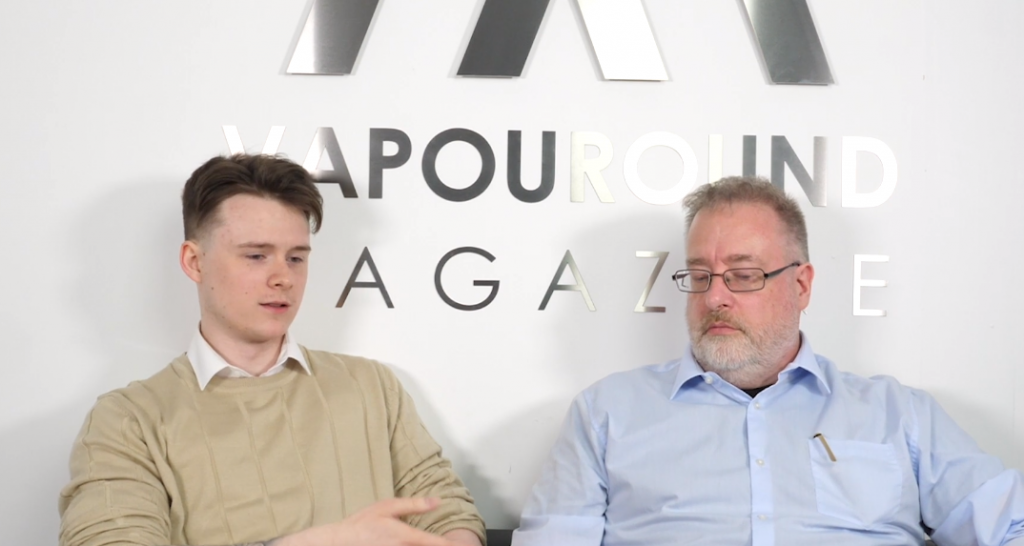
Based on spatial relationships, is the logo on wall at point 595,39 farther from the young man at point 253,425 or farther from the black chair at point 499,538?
the black chair at point 499,538

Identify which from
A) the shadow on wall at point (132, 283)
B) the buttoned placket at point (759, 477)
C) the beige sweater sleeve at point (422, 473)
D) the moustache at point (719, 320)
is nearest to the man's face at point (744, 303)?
the moustache at point (719, 320)

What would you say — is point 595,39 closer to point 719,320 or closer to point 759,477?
point 719,320

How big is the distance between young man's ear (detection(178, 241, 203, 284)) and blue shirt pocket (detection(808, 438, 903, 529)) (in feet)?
4.69

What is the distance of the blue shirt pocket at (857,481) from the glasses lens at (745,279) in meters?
0.36

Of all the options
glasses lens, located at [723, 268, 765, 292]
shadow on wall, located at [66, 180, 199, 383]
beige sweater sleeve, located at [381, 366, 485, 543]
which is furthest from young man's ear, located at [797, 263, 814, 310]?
shadow on wall, located at [66, 180, 199, 383]

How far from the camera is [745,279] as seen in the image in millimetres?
2230

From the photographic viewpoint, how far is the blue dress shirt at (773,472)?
2104 mm

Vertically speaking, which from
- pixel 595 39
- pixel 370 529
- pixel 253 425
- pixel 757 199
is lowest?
pixel 370 529

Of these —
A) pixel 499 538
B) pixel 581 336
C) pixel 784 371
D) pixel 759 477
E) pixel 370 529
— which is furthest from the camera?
pixel 581 336

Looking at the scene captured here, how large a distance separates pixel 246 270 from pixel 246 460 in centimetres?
42

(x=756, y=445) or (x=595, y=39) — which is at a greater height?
(x=595, y=39)

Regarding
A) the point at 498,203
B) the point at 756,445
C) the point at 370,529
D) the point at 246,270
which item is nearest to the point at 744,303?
the point at 756,445

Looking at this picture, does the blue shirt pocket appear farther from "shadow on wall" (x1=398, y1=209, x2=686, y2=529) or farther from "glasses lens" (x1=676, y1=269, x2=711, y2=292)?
"shadow on wall" (x1=398, y1=209, x2=686, y2=529)

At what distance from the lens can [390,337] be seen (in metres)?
2.59
